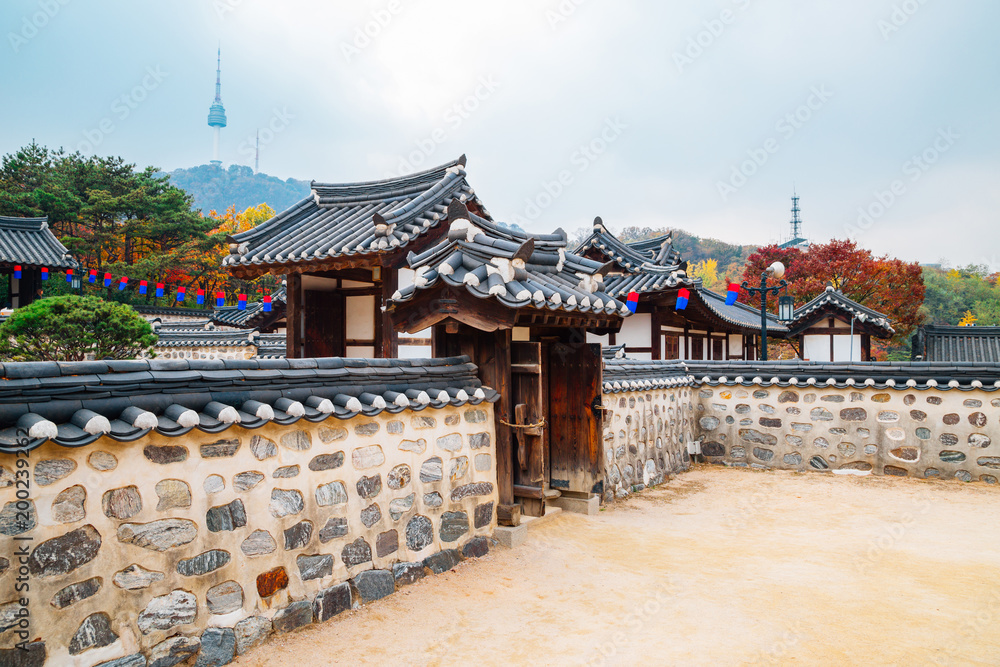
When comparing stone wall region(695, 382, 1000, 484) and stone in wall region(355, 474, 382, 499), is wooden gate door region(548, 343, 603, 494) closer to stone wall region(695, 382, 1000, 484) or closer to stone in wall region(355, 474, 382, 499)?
stone in wall region(355, 474, 382, 499)

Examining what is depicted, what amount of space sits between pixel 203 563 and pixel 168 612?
31 cm

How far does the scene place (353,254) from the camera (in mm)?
8906

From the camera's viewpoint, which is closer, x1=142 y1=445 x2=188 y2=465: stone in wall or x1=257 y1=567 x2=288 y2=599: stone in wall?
x1=142 y1=445 x2=188 y2=465: stone in wall

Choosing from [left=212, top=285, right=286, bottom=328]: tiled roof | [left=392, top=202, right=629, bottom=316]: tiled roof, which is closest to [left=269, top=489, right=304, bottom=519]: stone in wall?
[left=392, top=202, right=629, bottom=316]: tiled roof

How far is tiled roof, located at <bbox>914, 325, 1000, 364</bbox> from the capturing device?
20047mm

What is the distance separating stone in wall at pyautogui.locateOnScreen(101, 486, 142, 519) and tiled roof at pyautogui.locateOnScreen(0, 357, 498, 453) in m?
0.32

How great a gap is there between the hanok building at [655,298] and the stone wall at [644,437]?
14.7ft

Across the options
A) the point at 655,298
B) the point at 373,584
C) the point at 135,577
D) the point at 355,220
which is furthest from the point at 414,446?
the point at 655,298

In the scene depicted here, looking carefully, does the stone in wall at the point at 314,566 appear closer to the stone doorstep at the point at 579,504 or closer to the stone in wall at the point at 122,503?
the stone in wall at the point at 122,503

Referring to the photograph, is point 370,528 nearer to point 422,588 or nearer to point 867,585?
point 422,588

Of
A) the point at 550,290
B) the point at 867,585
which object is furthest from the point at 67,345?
the point at 867,585

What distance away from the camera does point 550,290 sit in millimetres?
6328

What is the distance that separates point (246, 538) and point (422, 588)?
5.68 ft

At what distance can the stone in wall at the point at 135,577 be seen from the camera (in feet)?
11.2
